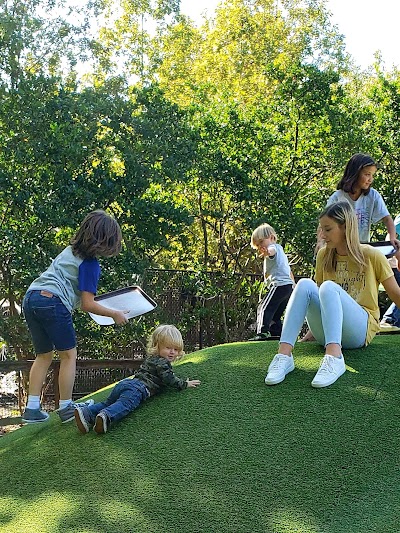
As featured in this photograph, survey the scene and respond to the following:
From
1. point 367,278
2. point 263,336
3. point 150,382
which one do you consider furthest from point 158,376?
point 263,336

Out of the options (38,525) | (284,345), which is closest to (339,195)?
(284,345)

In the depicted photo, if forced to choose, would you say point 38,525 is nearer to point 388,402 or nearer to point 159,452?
point 159,452

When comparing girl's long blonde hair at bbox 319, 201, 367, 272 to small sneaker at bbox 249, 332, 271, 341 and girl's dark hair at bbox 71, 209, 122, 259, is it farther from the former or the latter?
small sneaker at bbox 249, 332, 271, 341

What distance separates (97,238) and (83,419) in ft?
4.47

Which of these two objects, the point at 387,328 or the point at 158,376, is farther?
the point at 387,328

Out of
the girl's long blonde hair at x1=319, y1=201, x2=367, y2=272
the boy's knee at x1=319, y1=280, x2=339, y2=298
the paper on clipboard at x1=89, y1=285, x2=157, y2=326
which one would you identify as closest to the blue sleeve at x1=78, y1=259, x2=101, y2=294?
the paper on clipboard at x1=89, y1=285, x2=157, y2=326

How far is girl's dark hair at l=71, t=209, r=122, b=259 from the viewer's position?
5.04 m

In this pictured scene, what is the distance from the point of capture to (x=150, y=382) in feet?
16.6

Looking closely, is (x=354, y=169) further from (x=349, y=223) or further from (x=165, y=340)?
(x=165, y=340)

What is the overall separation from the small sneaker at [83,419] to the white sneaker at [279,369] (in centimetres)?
133

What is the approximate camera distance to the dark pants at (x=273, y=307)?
6918 mm

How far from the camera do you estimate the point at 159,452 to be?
4.20 meters

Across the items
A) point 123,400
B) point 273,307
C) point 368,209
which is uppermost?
point 368,209

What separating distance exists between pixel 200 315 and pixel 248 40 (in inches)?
764
